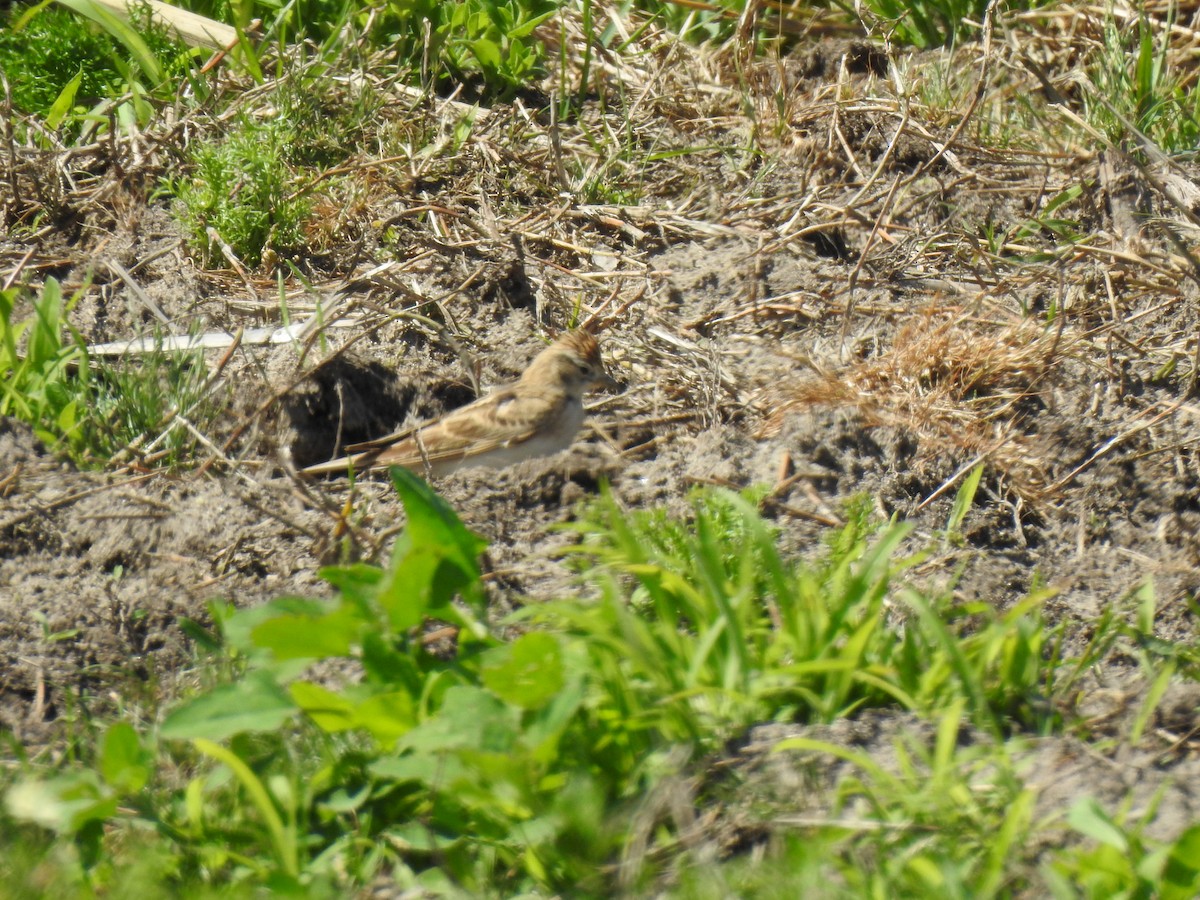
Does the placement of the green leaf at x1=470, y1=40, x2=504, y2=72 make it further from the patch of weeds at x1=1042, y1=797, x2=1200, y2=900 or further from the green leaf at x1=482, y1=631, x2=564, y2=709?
the patch of weeds at x1=1042, y1=797, x2=1200, y2=900

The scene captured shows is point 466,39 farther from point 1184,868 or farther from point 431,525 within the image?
point 1184,868

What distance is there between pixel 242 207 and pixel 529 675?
3.65 meters

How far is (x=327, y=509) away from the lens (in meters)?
4.34

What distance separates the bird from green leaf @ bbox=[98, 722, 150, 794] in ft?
7.29

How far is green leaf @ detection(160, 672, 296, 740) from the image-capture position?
3.07m

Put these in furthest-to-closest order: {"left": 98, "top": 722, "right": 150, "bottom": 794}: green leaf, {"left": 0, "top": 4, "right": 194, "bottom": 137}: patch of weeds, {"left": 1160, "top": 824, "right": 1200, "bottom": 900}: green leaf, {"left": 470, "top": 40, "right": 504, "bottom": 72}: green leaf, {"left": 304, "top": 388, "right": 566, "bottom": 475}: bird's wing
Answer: {"left": 470, "top": 40, "right": 504, "bottom": 72}: green leaf → {"left": 0, "top": 4, "right": 194, "bottom": 137}: patch of weeds → {"left": 304, "top": 388, "right": 566, "bottom": 475}: bird's wing → {"left": 98, "top": 722, "right": 150, "bottom": 794}: green leaf → {"left": 1160, "top": 824, "right": 1200, "bottom": 900}: green leaf

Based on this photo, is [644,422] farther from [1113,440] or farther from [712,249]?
[1113,440]

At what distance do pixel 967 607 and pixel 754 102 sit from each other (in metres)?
3.97

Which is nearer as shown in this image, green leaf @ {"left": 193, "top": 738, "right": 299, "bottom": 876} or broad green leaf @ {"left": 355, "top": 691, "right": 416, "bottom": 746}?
green leaf @ {"left": 193, "top": 738, "right": 299, "bottom": 876}

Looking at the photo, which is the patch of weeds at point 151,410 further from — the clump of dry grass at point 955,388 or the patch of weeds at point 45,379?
the clump of dry grass at point 955,388

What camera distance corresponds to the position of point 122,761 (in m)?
3.10

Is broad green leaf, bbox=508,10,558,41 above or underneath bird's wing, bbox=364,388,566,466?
above

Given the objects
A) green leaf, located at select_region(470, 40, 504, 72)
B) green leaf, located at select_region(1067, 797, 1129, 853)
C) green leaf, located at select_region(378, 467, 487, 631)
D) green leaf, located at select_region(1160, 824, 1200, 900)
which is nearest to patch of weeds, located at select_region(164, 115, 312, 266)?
green leaf, located at select_region(470, 40, 504, 72)

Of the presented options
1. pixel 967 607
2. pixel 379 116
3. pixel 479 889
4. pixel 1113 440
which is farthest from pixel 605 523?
pixel 379 116
